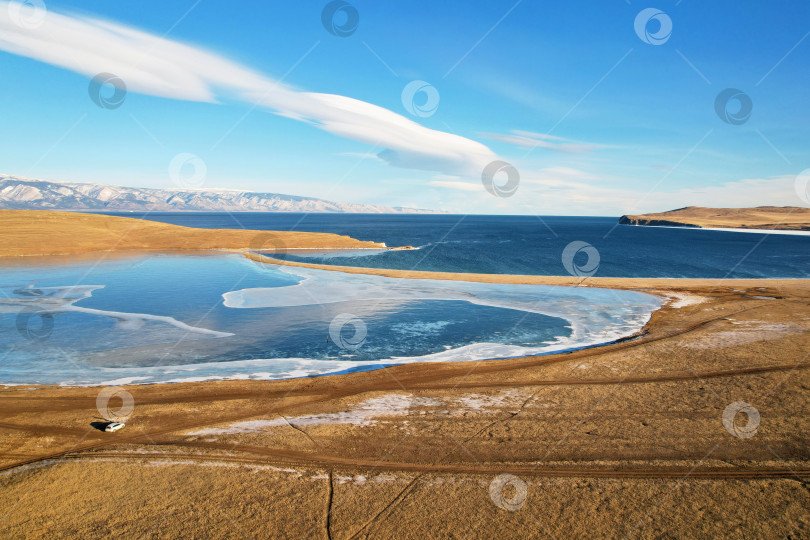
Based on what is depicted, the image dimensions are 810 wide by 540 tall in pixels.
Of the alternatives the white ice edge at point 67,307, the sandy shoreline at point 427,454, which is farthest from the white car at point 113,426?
the white ice edge at point 67,307

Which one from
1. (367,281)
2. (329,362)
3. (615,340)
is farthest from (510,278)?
(329,362)

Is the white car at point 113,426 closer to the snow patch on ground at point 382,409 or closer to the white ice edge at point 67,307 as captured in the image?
the snow patch on ground at point 382,409

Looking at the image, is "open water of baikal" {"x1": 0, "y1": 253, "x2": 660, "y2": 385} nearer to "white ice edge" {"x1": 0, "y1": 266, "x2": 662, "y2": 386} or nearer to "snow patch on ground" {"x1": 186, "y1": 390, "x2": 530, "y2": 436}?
"white ice edge" {"x1": 0, "y1": 266, "x2": 662, "y2": 386}

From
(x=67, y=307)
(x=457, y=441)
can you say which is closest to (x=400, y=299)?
(x=457, y=441)

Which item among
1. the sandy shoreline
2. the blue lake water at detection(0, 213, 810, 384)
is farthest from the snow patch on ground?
the blue lake water at detection(0, 213, 810, 384)

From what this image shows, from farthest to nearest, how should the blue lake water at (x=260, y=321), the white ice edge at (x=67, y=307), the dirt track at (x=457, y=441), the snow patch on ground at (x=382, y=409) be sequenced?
the white ice edge at (x=67, y=307) < the blue lake water at (x=260, y=321) < the snow patch on ground at (x=382, y=409) < the dirt track at (x=457, y=441)

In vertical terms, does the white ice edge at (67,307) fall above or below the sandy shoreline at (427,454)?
above

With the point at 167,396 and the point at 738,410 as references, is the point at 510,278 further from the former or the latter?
the point at 167,396

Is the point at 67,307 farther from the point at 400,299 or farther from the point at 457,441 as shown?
the point at 457,441
